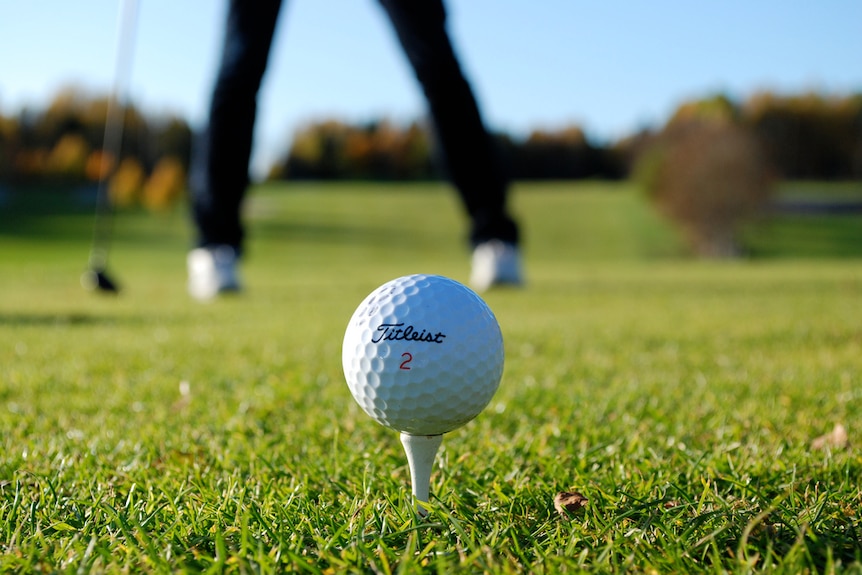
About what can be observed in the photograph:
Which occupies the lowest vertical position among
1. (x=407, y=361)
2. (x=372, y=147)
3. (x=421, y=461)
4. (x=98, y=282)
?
(x=98, y=282)

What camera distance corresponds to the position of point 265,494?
163 centimetres

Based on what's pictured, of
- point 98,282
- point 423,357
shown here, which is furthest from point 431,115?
point 423,357

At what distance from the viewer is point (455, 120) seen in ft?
19.0

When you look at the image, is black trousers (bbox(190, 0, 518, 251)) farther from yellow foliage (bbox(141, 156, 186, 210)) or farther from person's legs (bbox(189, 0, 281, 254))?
yellow foliage (bbox(141, 156, 186, 210))

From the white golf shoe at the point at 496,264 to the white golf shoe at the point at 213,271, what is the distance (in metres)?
2.26

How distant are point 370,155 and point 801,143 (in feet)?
130

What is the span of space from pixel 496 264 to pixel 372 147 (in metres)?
69.8

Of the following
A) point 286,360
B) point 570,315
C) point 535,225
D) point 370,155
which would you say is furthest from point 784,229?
point 370,155

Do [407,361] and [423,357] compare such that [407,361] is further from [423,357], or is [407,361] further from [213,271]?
[213,271]

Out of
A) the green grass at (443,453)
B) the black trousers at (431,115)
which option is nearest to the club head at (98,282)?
the black trousers at (431,115)

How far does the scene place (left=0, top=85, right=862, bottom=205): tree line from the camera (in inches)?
2218

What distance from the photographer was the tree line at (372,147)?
56.3 meters

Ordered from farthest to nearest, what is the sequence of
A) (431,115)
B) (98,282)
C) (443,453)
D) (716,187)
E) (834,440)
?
(716,187) < (98,282) < (431,115) < (834,440) < (443,453)

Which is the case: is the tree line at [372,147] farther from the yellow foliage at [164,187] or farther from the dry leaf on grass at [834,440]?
the dry leaf on grass at [834,440]
